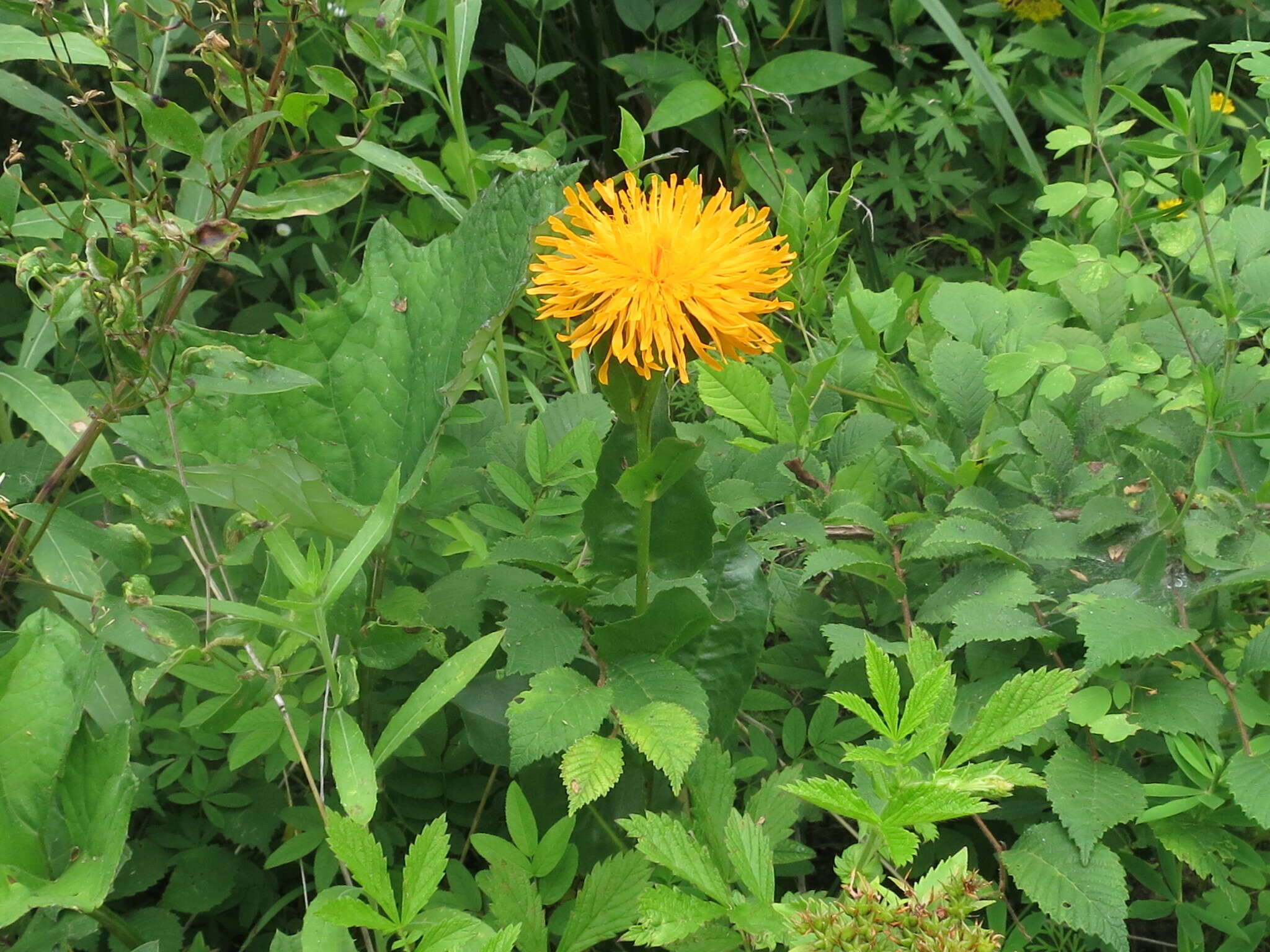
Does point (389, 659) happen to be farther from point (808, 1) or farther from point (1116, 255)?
point (808, 1)

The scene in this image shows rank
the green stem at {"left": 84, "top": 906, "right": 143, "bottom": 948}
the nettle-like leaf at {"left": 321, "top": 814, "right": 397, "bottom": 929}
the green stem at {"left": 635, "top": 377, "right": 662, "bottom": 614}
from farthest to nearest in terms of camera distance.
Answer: the green stem at {"left": 84, "top": 906, "right": 143, "bottom": 948} → the green stem at {"left": 635, "top": 377, "right": 662, "bottom": 614} → the nettle-like leaf at {"left": 321, "top": 814, "right": 397, "bottom": 929}

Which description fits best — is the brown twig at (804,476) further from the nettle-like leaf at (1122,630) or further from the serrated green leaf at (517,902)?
the serrated green leaf at (517,902)

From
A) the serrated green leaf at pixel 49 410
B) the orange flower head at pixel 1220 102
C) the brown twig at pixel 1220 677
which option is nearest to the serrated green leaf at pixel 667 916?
the brown twig at pixel 1220 677

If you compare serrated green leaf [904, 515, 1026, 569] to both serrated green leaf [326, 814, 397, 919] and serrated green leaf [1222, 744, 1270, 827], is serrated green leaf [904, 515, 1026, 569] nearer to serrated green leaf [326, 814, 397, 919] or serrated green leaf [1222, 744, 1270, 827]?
serrated green leaf [1222, 744, 1270, 827]

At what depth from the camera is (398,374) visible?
158cm

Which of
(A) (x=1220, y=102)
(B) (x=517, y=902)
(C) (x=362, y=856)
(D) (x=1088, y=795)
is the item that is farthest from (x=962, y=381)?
(A) (x=1220, y=102)

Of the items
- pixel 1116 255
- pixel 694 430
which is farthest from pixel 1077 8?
pixel 694 430

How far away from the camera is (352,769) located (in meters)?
1.14

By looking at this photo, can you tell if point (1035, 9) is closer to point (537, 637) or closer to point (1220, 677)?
point (1220, 677)

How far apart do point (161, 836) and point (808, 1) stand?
2.36m

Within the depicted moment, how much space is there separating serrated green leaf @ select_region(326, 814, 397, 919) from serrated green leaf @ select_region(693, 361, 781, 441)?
79 centimetres

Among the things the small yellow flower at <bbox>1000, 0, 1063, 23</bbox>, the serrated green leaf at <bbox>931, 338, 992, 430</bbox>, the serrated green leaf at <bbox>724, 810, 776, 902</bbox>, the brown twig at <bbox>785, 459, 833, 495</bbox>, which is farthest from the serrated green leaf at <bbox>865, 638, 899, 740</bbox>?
the small yellow flower at <bbox>1000, 0, 1063, 23</bbox>

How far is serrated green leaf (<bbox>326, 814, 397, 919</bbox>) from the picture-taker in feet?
3.41

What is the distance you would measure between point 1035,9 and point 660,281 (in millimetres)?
2049
